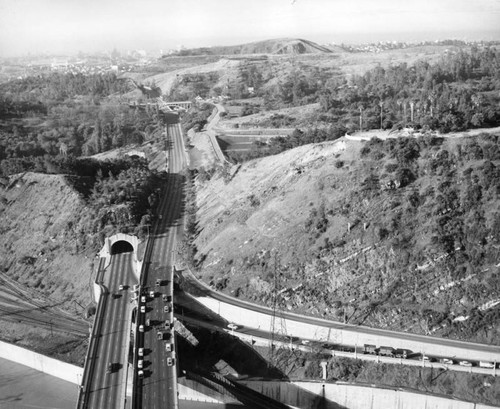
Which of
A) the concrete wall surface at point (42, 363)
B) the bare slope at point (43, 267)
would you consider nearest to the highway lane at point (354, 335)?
the concrete wall surface at point (42, 363)

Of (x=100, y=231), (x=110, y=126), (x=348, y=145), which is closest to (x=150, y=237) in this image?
(x=100, y=231)

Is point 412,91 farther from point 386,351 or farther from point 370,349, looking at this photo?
point 386,351

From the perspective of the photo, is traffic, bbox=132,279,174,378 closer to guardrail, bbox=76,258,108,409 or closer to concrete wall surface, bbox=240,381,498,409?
guardrail, bbox=76,258,108,409

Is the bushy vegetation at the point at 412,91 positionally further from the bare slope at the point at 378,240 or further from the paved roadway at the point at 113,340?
the paved roadway at the point at 113,340

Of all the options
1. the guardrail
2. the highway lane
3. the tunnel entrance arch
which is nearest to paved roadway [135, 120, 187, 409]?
the tunnel entrance arch

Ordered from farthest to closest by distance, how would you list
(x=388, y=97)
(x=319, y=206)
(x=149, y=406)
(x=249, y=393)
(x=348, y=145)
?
(x=388, y=97) → (x=348, y=145) → (x=319, y=206) → (x=249, y=393) → (x=149, y=406)

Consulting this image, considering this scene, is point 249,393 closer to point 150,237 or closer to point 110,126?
point 150,237
